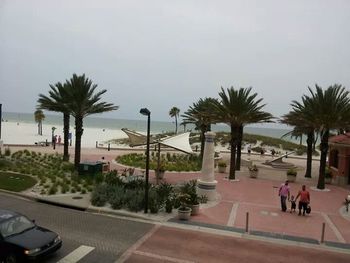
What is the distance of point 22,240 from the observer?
37.0ft

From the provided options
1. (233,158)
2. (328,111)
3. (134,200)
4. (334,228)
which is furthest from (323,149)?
(134,200)

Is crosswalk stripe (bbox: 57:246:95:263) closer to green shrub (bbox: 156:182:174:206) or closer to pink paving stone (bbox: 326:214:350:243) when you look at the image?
green shrub (bbox: 156:182:174:206)

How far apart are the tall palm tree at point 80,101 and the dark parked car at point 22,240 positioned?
62.5 feet

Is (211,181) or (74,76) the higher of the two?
(74,76)

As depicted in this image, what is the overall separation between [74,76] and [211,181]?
53.2 feet

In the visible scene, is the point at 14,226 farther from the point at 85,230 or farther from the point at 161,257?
the point at 161,257

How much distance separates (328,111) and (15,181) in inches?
832

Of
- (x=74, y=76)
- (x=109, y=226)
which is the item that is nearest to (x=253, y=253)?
(x=109, y=226)

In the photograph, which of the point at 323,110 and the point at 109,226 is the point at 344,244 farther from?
the point at 323,110

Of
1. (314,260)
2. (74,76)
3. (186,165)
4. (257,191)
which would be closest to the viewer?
(314,260)

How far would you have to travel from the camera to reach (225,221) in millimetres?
17656

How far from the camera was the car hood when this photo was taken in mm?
11083

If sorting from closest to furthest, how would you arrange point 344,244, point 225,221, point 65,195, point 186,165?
point 344,244 → point 225,221 → point 65,195 → point 186,165

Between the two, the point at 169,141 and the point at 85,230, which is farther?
the point at 169,141
